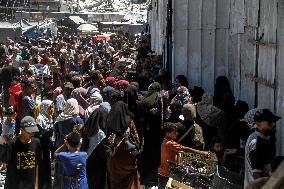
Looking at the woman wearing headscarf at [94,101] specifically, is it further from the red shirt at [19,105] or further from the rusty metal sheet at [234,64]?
the rusty metal sheet at [234,64]

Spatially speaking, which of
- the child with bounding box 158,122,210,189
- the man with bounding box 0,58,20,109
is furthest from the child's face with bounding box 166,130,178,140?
the man with bounding box 0,58,20,109

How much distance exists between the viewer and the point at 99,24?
43188 millimetres

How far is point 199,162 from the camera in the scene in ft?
22.0

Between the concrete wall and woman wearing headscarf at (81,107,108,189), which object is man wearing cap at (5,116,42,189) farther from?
the concrete wall

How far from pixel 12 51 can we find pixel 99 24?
22669mm

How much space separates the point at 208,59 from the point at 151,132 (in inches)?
90.7

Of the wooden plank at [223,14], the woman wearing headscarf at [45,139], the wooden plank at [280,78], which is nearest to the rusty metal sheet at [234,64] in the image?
the wooden plank at [223,14]

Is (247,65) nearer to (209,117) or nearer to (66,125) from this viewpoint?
(209,117)

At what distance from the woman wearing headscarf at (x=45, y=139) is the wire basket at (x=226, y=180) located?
2650 millimetres

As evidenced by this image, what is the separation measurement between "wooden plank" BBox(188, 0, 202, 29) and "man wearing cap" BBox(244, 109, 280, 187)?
5679 mm

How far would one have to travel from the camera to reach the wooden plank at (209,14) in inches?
429

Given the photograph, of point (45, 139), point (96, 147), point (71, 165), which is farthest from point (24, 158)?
point (96, 147)

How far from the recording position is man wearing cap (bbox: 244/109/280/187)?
5363 millimetres

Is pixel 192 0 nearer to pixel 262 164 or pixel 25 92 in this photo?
pixel 25 92
